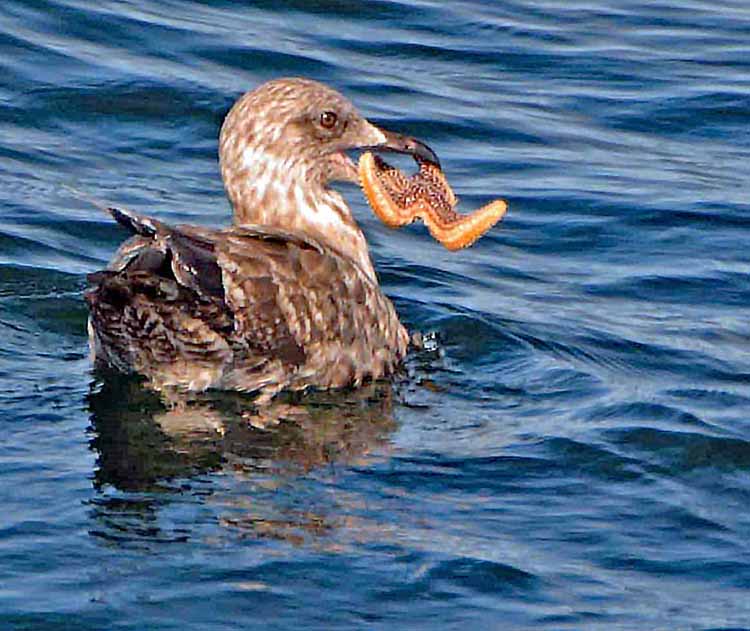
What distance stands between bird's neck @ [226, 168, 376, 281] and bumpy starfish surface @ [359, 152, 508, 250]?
19cm

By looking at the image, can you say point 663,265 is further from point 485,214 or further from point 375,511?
point 375,511

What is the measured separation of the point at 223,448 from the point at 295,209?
1.44 meters

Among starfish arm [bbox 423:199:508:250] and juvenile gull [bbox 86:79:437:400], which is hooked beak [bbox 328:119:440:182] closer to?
juvenile gull [bbox 86:79:437:400]

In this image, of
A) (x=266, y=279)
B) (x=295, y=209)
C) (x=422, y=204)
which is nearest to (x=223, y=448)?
(x=266, y=279)

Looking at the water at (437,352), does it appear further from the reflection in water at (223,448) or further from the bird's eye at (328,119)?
the bird's eye at (328,119)

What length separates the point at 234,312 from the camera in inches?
320

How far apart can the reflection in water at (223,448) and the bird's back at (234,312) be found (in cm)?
10

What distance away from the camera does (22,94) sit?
41.3 feet

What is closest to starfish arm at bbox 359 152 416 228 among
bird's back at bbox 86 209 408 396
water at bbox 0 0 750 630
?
bird's back at bbox 86 209 408 396

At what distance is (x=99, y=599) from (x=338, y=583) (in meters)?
0.73

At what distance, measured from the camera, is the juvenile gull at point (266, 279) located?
314 inches

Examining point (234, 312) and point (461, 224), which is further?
point (461, 224)

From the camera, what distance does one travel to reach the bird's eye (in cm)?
906

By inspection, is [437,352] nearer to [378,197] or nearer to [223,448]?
[378,197]
